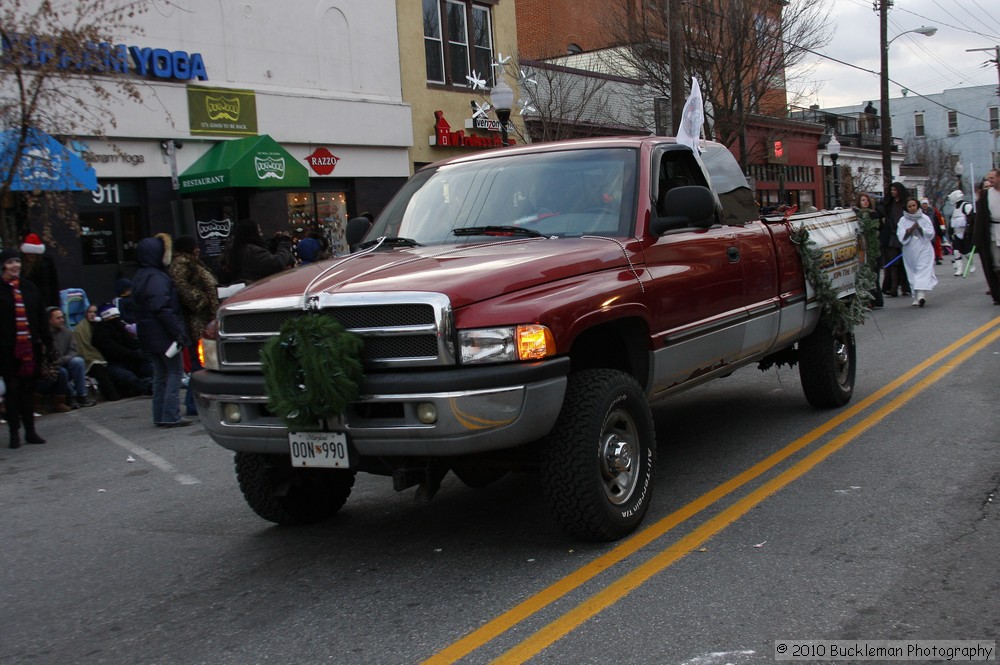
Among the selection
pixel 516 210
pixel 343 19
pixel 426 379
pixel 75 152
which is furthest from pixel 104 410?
pixel 343 19

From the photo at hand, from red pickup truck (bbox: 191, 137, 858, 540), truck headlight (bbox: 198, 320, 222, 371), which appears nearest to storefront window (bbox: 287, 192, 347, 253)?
red pickup truck (bbox: 191, 137, 858, 540)

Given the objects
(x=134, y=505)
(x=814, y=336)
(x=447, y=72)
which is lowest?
(x=134, y=505)

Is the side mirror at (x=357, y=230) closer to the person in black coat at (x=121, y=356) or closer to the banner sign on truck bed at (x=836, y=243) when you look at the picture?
the banner sign on truck bed at (x=836, y=243)

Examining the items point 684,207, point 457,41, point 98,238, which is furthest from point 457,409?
point 457,41

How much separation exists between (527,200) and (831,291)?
3003 millimetres

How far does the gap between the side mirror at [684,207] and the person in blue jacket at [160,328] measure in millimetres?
5814

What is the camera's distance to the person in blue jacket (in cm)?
973

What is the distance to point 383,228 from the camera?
629cm

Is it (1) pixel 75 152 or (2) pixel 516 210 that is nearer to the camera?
(2) pixel 516 210

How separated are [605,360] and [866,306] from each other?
388 centimetres

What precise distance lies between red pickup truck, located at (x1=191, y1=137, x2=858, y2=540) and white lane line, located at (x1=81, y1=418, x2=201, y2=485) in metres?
2.08

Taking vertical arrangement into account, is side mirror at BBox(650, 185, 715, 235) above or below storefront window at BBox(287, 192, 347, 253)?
below

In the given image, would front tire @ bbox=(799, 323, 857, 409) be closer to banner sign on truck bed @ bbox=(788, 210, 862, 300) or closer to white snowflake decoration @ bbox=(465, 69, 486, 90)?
banner sign on truck bed @ bbox=(788, 210, 862, 300)

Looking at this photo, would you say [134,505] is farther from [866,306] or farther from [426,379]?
[866,306]
